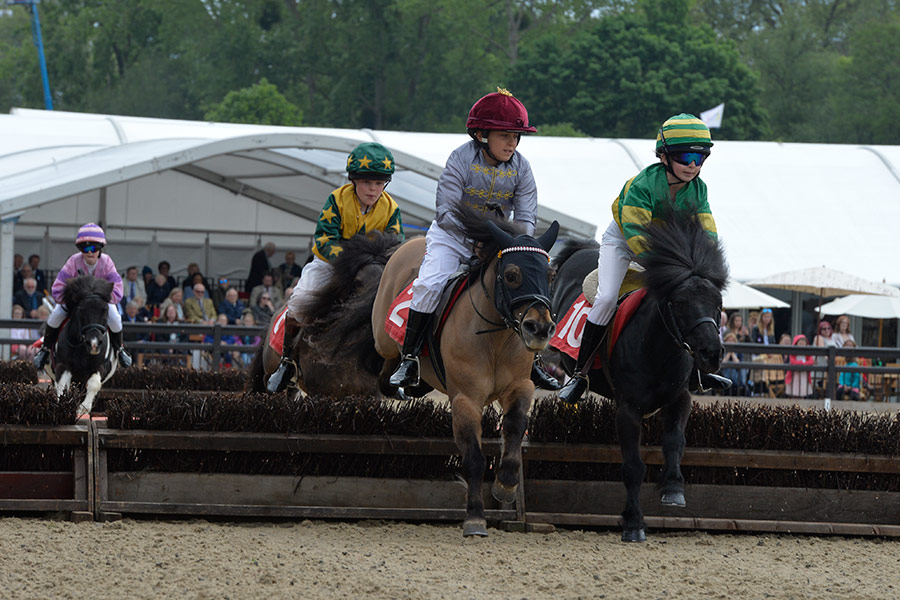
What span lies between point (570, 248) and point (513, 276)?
7.32 feet

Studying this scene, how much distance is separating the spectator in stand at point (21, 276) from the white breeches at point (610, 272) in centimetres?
1266

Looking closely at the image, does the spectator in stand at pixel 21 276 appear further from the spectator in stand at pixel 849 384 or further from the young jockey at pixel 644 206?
the young jockey at pixel 644 206

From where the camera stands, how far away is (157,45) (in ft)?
176

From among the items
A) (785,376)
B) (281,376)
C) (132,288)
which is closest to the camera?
(281,376)

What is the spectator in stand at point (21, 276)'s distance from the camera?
1698 centimetres

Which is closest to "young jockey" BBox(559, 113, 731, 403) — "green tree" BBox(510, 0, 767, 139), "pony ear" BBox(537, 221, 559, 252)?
"pony ear" BBox(537, 221, 559, 252)

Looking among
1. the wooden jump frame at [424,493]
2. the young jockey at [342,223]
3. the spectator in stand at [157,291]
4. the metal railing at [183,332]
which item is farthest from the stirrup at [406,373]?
the spectator in stand at [157,291]

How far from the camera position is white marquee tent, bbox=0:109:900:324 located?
15797mm

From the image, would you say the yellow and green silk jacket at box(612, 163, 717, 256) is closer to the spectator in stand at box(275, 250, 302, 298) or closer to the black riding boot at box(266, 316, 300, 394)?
the black riding boot at box(266, 316, 300, 394)

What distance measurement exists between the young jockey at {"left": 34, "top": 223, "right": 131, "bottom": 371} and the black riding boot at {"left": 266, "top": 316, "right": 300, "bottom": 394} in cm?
277

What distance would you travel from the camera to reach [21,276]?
17094 millimetres

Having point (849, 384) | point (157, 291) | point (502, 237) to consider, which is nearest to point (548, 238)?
point (502, 237)

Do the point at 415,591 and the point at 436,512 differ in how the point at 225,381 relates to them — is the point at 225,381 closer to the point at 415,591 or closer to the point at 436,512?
the point at 436,512

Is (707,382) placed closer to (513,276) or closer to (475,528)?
(513,276)
